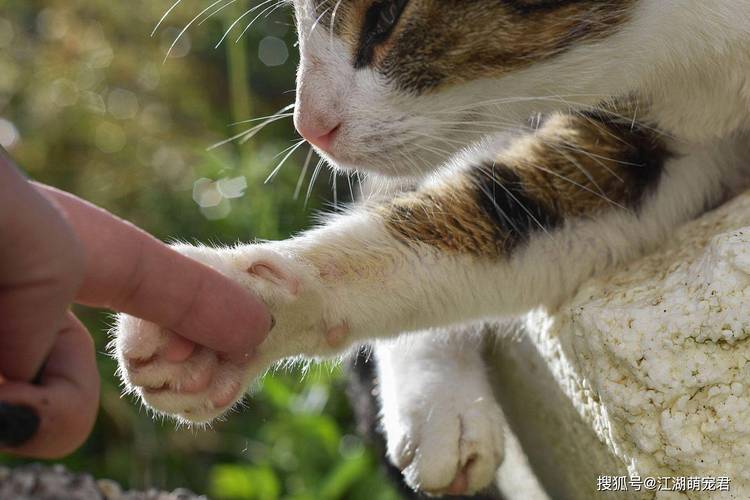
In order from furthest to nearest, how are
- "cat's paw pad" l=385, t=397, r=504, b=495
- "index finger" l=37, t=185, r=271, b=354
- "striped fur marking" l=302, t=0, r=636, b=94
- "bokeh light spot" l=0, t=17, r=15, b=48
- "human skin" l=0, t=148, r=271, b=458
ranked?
"bokeh light spot" l=0, t=17, r=15, b=48
"cat's paw pad" l=385, t=397, r=504, b=495
"striped fur marking" l=302, t=0, r=636, b=94
"index finger" l=37, t=185, r=271, b=354
"human skin" l=0, t=148, r=271, b=458

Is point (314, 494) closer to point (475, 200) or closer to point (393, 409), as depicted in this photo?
point (393, 409)

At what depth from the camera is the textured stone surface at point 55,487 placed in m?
0.75

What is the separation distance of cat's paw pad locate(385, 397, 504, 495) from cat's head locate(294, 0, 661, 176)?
403 mm

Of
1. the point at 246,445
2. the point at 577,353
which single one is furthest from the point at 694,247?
the point at 246,445

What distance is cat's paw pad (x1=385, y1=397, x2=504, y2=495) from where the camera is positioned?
1276mm

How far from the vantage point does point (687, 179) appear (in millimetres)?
1249

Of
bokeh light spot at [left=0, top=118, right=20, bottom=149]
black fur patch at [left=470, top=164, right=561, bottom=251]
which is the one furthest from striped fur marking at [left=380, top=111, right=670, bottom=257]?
bokeh light spot at [left=0, top=118, right=20, bottom=149]

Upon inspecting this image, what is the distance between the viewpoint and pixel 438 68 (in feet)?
3.46

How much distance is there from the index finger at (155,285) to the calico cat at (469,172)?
147mm

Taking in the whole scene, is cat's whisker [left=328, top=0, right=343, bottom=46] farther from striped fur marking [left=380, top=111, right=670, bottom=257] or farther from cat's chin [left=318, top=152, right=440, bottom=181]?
striped fur marking [left=380, top=111, right=670, bottom=257]

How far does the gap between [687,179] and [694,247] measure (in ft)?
0.67

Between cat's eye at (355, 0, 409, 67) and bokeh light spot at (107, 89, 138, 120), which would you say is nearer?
cat's eye at (355, 0, 409, 67)

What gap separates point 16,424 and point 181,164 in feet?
6.23

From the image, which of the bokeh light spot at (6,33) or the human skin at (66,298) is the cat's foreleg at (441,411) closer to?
the human skin at (66,298)
